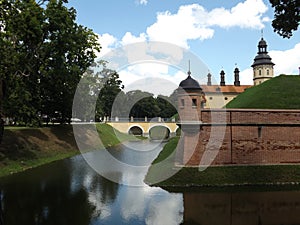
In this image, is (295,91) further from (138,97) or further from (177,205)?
(138,97)

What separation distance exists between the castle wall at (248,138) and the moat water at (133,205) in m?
2.84

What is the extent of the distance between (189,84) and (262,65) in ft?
181

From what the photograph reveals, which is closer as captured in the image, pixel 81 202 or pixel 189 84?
pixel 81 202

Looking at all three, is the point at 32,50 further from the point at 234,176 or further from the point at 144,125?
the point at 144,125

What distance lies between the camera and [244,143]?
18.8 m

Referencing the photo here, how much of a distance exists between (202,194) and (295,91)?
1729 centimetres

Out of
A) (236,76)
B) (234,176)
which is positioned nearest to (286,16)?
(234,176)

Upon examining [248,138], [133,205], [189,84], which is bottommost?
[133,205]

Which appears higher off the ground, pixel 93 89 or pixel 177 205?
pixel 93 89

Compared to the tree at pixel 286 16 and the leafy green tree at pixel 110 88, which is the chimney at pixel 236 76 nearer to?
the leafy green tree at pixel 110 88

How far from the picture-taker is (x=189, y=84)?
1881 cm

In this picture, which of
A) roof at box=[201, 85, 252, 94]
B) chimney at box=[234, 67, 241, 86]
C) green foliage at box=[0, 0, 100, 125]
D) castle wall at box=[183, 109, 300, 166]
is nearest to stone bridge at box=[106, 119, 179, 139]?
roof at box=[201, 85, 252, 94]

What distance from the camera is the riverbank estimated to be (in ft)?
55.5

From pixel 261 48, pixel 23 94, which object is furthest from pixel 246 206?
pixel 261 48
